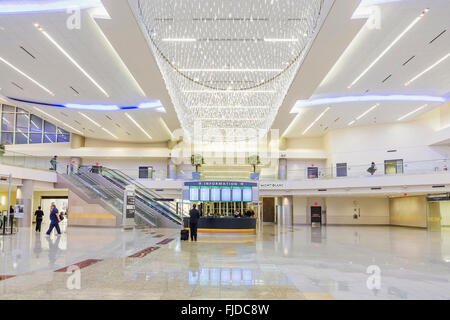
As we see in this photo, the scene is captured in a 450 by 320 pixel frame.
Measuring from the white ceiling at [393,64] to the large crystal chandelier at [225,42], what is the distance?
337 cm

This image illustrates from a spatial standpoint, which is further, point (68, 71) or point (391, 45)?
point (68, 71)

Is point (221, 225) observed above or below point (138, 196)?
below

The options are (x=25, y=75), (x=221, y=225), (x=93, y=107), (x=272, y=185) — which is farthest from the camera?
(x=272, y=185)

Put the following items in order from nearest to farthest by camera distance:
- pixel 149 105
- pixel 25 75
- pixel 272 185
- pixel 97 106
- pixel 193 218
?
pixel 193 218, pixel 25 75, pixel 149 105, pixel 97 106, pixel 272 185

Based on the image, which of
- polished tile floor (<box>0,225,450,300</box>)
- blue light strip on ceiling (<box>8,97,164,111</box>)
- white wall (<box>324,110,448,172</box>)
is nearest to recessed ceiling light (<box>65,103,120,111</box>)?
blue light strip on ceiling (<box>8,97,164,111</box>)

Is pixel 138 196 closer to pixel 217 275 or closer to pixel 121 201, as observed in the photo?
pixel 121 201

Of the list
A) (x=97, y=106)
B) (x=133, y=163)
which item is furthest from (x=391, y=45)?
(x=133, y=163)

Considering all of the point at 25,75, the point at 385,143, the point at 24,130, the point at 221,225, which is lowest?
the point at 221,225

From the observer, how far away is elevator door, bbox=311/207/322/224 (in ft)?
103

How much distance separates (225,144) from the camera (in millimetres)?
34625

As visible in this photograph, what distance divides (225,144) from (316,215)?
10.3 metres

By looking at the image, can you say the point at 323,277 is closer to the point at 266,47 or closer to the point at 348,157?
the point at 266,47
